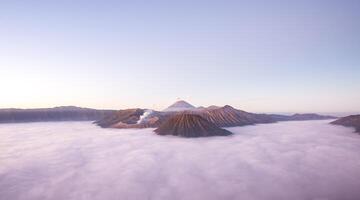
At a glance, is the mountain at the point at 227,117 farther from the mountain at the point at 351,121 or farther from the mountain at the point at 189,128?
the mountain at the point at 351,121

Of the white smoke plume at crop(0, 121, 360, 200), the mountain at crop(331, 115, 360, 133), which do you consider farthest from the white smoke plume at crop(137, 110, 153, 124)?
the mountain at crop(331, 115, 360, 133)

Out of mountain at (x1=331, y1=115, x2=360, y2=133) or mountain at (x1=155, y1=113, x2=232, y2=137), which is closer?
mountain at (x1=155, y1=113, x2=232, y2=137)

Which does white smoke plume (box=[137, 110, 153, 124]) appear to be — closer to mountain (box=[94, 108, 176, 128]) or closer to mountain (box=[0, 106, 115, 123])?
mountain (box=[94, 108, 176, 128])

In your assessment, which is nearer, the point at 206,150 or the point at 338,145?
the point at 206,150

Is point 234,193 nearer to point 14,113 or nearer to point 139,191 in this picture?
point 139,191

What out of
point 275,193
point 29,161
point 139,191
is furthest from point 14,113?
point 275,193

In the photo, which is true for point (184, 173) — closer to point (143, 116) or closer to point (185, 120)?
point (185, 120)
